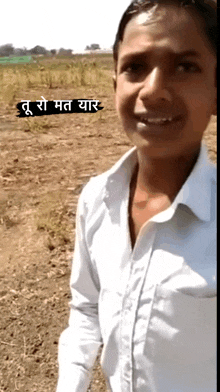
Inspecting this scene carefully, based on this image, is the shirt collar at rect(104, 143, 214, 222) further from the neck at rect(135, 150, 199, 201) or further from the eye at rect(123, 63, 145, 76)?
the eye at rect(123, 63, 145, 76)

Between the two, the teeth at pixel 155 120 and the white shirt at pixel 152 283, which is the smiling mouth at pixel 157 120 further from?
the white shirt at pixel 152 283

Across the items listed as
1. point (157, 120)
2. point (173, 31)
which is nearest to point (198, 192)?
point (157, 120)

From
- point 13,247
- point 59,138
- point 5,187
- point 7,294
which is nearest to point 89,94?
point 59,138

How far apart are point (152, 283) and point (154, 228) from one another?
0.34ft

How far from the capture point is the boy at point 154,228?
1.85ft

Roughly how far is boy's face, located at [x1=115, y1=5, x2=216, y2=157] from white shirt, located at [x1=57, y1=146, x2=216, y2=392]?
0.42 feet

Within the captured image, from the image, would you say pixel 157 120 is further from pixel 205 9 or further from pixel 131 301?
pixel 131 301

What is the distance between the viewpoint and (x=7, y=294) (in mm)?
2258

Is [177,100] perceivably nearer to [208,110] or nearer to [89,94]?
[208,110]

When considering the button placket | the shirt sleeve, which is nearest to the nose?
the button placket

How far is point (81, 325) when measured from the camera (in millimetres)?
953

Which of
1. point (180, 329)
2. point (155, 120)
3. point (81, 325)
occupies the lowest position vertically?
point (81, 325)

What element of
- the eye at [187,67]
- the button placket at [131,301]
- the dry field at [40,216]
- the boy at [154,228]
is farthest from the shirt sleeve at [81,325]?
the dry field at [40,216]

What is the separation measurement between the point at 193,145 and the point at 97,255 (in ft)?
1.09
